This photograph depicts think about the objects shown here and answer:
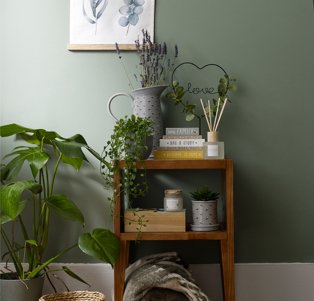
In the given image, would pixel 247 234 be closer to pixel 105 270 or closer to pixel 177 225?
pixel 177 225

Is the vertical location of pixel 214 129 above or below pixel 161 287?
above

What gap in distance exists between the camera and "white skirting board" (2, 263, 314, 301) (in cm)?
223

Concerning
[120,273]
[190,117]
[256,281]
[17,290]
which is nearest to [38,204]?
[17,290]

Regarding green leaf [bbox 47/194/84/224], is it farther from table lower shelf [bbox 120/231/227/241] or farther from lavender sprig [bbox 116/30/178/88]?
lavender sprig [bbox 116/30/178/88]

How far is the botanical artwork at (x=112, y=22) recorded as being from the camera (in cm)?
228

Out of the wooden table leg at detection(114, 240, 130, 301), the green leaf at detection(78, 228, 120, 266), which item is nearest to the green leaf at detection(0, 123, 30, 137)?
the green leaf at detection(78, 228, 120, 266)

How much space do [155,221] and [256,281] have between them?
0.62m

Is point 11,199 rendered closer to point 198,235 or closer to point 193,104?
point 198,235

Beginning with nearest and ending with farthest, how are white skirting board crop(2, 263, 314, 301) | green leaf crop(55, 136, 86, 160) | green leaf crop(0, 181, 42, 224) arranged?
green leaf crop(0, 181, 42, 224) → green leaf crop(55, 136, 86, 160) → white skirting board crop(2, 263, 314, 301)

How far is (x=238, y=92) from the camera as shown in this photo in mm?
2277

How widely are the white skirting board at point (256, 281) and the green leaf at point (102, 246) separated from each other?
0.38 metres

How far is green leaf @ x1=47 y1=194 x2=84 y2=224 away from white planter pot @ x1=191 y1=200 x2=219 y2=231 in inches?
18.7

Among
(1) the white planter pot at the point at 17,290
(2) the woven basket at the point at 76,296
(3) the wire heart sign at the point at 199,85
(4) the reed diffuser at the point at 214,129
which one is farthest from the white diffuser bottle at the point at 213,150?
(1) the white planter pot at the point at 17,290

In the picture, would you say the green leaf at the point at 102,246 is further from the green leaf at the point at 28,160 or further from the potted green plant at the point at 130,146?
the green leaf at the point at 28,160
